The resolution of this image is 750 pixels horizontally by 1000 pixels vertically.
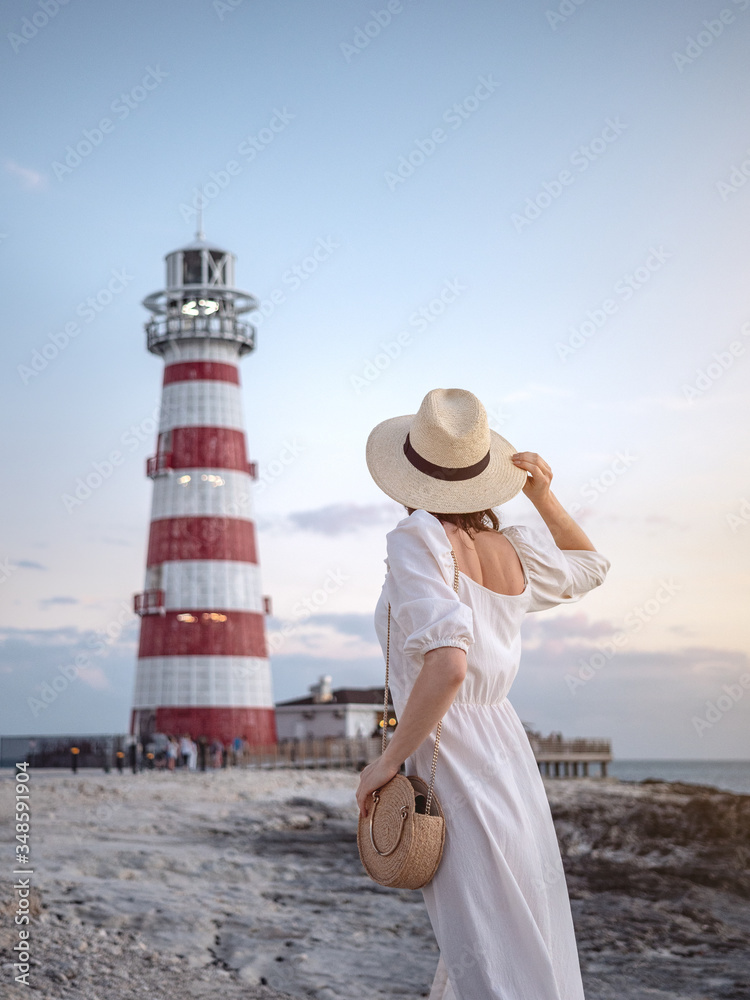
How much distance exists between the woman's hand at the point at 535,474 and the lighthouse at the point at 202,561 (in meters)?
24.0

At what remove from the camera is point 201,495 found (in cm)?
2734

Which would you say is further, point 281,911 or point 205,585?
point 205,585

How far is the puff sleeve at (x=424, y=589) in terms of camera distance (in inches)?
104

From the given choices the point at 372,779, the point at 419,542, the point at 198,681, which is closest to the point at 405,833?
the point at 372,779

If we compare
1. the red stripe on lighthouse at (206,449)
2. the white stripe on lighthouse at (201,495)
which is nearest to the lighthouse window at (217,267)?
the red stripe on lighthouse at (206,449)

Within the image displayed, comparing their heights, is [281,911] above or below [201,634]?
below

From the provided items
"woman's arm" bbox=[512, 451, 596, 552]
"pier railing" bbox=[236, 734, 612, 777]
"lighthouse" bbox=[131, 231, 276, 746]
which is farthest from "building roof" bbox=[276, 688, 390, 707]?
"woman's arm" bbox=[512, 451, 596, 552]

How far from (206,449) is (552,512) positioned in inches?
981

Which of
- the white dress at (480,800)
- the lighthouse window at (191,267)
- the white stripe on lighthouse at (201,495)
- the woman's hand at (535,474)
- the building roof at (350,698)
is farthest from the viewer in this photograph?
the building roof at (350,698)

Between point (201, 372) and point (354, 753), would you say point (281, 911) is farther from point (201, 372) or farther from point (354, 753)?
point (354, 753)

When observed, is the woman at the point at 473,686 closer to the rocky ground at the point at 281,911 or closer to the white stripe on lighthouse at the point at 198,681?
the rocky ground at the point at 281,911

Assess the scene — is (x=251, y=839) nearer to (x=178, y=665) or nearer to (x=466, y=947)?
(x=466, y=947)

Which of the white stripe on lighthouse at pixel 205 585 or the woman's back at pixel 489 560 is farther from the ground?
the white stripe on lighthouse at pixel 205 585

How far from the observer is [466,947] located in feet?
8.61
